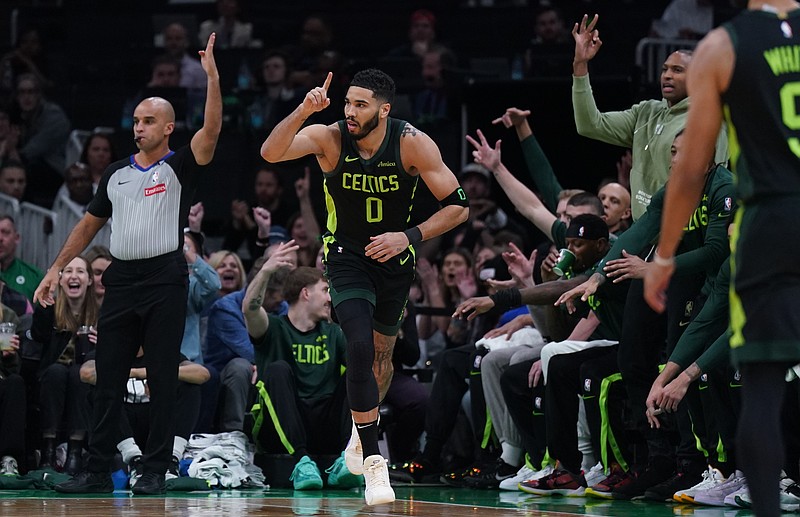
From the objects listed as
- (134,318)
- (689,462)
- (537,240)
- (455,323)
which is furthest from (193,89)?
(689,462)

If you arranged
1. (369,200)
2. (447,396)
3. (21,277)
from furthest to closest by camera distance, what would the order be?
(21,277) < (447,396) < (369,200)

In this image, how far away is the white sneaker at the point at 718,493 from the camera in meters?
6.48

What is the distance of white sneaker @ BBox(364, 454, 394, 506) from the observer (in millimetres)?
5953

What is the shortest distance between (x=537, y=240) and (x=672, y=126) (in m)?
4.89

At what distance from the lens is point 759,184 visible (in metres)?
3.75

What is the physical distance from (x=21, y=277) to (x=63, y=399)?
2128 mm

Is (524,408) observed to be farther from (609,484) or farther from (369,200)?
(369,200)

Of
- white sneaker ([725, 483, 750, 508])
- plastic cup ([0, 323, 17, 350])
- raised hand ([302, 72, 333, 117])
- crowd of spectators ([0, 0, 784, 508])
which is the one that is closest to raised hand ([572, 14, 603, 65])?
crowd of spectators ([0, 0, 784, 508])

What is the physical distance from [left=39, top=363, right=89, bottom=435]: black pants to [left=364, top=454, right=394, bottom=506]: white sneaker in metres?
3.08

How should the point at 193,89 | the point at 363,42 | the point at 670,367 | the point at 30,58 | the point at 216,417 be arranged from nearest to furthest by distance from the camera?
the point at 670,367 → the point at 216,417 → the point at 193,89 → the point at 30,58 → the point at 363,42

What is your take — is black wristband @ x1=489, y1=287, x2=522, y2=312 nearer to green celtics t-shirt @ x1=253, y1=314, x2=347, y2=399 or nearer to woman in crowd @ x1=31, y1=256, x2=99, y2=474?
green celtics t-shirt @ x1=253, y1=314, x2=347, y2=399

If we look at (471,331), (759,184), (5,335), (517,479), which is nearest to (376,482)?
(517,479)

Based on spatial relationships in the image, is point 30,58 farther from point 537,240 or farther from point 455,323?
point 455,323

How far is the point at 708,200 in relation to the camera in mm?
6781
